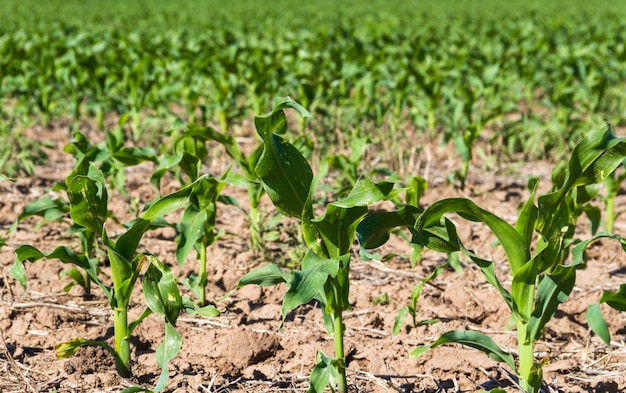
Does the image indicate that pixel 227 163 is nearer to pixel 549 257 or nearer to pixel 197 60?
pixel 197 60

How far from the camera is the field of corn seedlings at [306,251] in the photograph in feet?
8.90

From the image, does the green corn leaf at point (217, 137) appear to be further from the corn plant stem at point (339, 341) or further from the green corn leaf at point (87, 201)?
the corn plant stem at point (339, 341)

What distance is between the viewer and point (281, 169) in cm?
274

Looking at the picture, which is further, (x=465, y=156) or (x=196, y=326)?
(x=465, y=156)

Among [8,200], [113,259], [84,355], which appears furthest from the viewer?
[8,200]

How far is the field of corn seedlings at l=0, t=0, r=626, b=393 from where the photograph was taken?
2713 mm

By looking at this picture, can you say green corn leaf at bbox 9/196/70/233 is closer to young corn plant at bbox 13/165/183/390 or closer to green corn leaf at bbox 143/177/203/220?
young corn plant at bbox 13/165/183/390

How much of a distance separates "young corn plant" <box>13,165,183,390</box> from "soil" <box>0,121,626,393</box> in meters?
0.18

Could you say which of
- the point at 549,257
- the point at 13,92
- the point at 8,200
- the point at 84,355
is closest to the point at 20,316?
the point at 84,355

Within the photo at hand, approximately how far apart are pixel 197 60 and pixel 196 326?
15.3ft

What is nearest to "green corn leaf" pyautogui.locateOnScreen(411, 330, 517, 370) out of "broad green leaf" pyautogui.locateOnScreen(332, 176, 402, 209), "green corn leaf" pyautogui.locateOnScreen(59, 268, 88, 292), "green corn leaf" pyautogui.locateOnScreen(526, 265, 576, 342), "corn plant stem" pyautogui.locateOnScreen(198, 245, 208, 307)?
"green corn leaf" pyautogui.locateOnScreen(526, 265, 576, 342)

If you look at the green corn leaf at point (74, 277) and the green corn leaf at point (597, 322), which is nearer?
the green corn leaf at point (597, 322)

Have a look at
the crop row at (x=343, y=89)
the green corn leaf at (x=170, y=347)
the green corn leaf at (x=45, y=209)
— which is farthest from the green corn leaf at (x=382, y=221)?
the crop row at (x=343, y=89)

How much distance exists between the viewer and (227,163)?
630 cm
